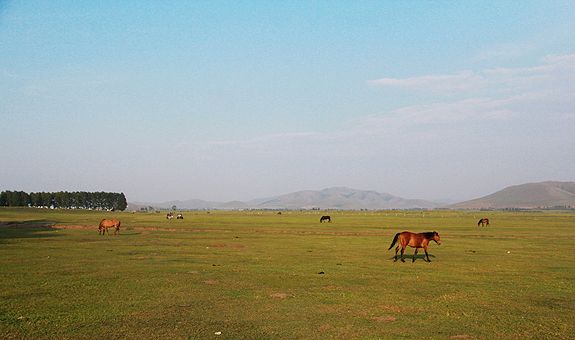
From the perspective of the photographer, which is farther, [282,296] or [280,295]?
[280,295]

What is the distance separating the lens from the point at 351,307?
45.8 ft

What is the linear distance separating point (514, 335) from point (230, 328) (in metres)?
7.43

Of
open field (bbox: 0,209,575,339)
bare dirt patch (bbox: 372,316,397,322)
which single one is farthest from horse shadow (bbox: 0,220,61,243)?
bare dirt patch (bbox: 372,316,397,322)

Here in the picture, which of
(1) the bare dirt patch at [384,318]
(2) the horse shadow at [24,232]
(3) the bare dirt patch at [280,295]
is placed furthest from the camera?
(2) the horse shadow at [24,232]

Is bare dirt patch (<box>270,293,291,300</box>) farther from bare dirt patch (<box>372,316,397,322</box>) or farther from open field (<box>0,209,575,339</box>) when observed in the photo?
bare dirt patch (<box>372,316,397,322</box>)

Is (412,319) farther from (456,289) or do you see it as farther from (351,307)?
(456,289)

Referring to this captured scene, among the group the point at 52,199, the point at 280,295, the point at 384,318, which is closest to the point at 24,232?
the point at 280,295

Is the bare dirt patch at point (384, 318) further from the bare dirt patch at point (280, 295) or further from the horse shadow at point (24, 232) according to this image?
the horse shadow at point (24, 232)

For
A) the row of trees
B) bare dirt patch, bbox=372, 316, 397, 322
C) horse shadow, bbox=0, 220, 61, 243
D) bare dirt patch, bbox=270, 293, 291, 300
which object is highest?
the row of trees

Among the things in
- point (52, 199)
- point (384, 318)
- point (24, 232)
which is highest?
point (52, 199)

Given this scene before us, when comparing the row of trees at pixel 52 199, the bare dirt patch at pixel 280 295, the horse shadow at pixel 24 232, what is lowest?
the bare dirt patch at pixel 280 295

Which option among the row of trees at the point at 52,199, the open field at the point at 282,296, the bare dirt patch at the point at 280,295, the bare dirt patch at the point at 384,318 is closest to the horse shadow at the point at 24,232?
the open field at the point at 282,296

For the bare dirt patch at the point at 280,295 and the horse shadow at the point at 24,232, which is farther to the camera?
the horse shadow at the point at 24,232

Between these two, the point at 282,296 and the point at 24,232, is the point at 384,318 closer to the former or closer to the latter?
the point at 282,296
